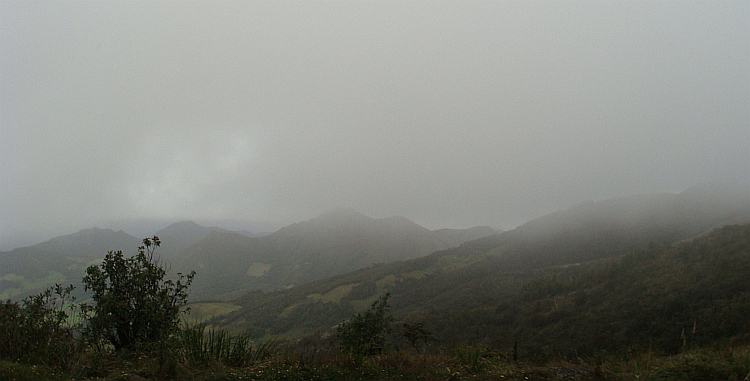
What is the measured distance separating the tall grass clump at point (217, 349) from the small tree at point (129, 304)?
0.63m

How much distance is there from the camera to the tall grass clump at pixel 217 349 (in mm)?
6346

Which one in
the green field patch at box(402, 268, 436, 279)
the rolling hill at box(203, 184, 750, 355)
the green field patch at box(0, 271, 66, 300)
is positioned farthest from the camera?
the green field patch at box(0, 271, 66, 300)

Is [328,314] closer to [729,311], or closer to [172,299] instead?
[729,311]

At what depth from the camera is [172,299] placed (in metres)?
7.61

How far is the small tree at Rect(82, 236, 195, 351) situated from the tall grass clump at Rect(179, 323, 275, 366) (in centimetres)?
63

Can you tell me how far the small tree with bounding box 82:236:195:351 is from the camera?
689 centimetres

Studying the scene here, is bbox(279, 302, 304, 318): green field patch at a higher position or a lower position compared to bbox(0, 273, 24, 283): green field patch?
lower

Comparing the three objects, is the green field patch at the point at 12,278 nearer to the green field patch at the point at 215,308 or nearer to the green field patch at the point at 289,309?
the green field patch at the point at 215,308

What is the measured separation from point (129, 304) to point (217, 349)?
7.34 ft

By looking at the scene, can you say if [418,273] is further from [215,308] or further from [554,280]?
[215,308]

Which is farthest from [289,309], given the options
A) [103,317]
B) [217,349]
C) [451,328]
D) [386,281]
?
[217,349]

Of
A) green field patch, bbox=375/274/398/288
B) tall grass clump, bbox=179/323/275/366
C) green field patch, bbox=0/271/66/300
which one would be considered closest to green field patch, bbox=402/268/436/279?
green field patch, bbox=375/274/398/288

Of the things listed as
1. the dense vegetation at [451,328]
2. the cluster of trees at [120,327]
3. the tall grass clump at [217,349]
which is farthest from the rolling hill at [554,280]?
the cluster of trees at [120,327]

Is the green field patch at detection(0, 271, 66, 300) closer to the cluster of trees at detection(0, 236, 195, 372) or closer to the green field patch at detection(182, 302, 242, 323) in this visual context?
the green field patch at detection(182, 302, 242, 323)
